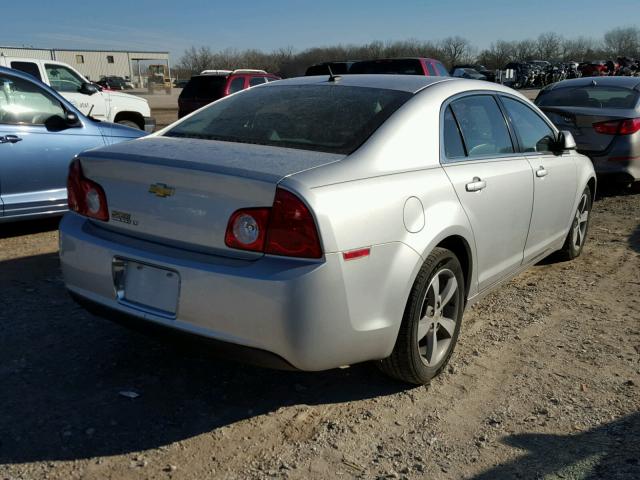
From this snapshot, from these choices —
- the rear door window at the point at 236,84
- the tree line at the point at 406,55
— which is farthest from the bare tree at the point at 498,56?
the rear door window at the point at 236,84

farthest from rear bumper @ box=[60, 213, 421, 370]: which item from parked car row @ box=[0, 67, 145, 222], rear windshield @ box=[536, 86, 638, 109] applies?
rear windshield @ box=[536, 86, 638, 109]

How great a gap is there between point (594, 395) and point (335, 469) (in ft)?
4.97

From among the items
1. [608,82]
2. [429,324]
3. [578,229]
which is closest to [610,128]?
[608,82]

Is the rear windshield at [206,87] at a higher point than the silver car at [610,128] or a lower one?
higher

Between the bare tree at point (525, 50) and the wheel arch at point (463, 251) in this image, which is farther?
the bare tree at point (525, 50)

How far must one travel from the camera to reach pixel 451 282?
3268 mm

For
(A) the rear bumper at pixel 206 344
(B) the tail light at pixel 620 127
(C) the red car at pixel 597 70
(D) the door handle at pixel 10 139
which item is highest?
(D) the door handle at pixel 10 139

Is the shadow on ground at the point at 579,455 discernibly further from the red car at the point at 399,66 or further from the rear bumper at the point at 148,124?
the rear bumper at the point at 148,124

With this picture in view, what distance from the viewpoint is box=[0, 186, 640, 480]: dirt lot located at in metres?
2.58

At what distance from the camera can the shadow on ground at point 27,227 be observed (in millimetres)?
6156

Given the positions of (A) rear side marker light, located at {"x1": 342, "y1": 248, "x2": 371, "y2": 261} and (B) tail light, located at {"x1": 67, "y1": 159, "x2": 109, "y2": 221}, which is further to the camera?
(B) tail light, located at {"x1": 67, "y1": 159, "x2": 109, "y2": 221}

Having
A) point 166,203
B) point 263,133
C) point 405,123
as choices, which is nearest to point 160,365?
point 166,203

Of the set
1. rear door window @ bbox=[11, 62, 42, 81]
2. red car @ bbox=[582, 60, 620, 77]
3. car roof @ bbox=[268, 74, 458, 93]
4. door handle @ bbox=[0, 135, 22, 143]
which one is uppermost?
rear door window @ bbox=[11, 62, 42, 81]

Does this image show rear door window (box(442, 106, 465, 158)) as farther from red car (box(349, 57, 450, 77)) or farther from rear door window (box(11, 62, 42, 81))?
rear door window (box(11, 62, 42, 81))
